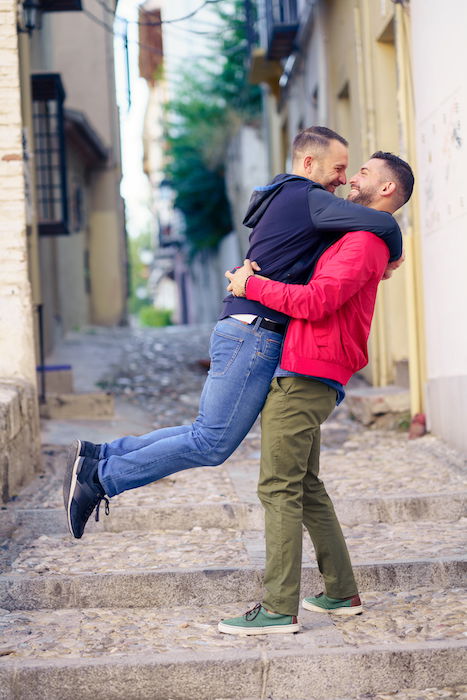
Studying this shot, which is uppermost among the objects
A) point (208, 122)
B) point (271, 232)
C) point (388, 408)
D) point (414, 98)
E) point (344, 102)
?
point (208, 122)

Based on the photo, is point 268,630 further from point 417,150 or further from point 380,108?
point 380,108

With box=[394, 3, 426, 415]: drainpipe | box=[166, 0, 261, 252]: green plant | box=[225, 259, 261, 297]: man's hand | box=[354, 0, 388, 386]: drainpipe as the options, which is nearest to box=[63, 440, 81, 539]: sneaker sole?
box=[225, 259, 261, 297]: man's hand

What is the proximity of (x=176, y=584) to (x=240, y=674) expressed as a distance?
0.85 m

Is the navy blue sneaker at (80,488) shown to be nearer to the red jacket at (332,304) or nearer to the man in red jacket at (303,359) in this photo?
the man in red jacket at (303,359)

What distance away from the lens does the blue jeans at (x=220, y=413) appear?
132 inches

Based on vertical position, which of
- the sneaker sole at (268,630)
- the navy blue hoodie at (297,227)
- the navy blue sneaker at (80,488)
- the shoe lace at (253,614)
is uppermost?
the navy blue hoodie at (297,227)

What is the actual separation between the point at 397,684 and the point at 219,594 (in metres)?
0.99

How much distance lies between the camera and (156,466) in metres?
3.42

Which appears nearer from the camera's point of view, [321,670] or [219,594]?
[321,670]

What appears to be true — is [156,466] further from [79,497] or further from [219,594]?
[219,594]

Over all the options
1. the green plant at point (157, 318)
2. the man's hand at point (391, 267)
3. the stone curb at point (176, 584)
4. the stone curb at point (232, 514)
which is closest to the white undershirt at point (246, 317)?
the man's hand at point (391, 267)

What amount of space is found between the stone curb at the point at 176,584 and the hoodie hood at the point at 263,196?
5.03 ft

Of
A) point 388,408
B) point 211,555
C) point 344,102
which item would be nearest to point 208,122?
point 344,102

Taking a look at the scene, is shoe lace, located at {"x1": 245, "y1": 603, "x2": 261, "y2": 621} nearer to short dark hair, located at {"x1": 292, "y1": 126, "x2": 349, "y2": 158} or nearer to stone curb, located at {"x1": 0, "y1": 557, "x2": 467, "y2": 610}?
stone curb, located at {"x1": 0, "y1": 557, "x2": 467, "y2": 610}
